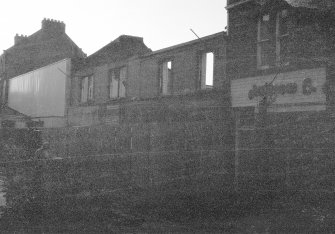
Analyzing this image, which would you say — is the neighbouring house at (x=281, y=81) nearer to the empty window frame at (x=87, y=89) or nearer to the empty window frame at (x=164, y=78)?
the empty window frame at (x=164, y=78)

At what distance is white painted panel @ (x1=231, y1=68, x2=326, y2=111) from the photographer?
1087 cm

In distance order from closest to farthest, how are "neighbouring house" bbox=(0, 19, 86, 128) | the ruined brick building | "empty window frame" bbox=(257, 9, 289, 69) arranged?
the ruined brick building
"empty window frame" bbox=(257, 9, 289, 69)
"neighbouring house" bbox=(0, 19, 86, 128)

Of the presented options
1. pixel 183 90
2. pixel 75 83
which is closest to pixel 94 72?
pixel 75 83

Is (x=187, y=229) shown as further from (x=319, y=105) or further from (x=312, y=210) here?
(x=319, y=105)

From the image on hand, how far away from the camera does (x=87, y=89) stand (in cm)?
2478

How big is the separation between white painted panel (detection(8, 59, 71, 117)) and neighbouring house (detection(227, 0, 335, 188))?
15856 mm

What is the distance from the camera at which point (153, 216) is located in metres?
6.79

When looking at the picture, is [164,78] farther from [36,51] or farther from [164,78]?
[36,51]

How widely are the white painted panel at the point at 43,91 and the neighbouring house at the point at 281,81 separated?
15.9 m

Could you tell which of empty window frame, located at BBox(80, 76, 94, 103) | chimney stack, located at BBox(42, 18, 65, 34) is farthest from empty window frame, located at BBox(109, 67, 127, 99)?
chimney stack, located at BBox(42, 18, 65, 34)

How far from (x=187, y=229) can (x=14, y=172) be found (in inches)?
128

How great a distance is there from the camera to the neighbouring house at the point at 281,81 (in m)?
8.38

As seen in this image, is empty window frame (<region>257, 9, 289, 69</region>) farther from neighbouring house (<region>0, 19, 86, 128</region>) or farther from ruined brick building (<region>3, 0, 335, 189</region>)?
neighbouring house (<region>0, 19, 86, 128</region>)

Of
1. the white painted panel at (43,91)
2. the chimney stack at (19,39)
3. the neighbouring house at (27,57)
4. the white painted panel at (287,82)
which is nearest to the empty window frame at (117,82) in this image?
the white painted panel at (43,91)
